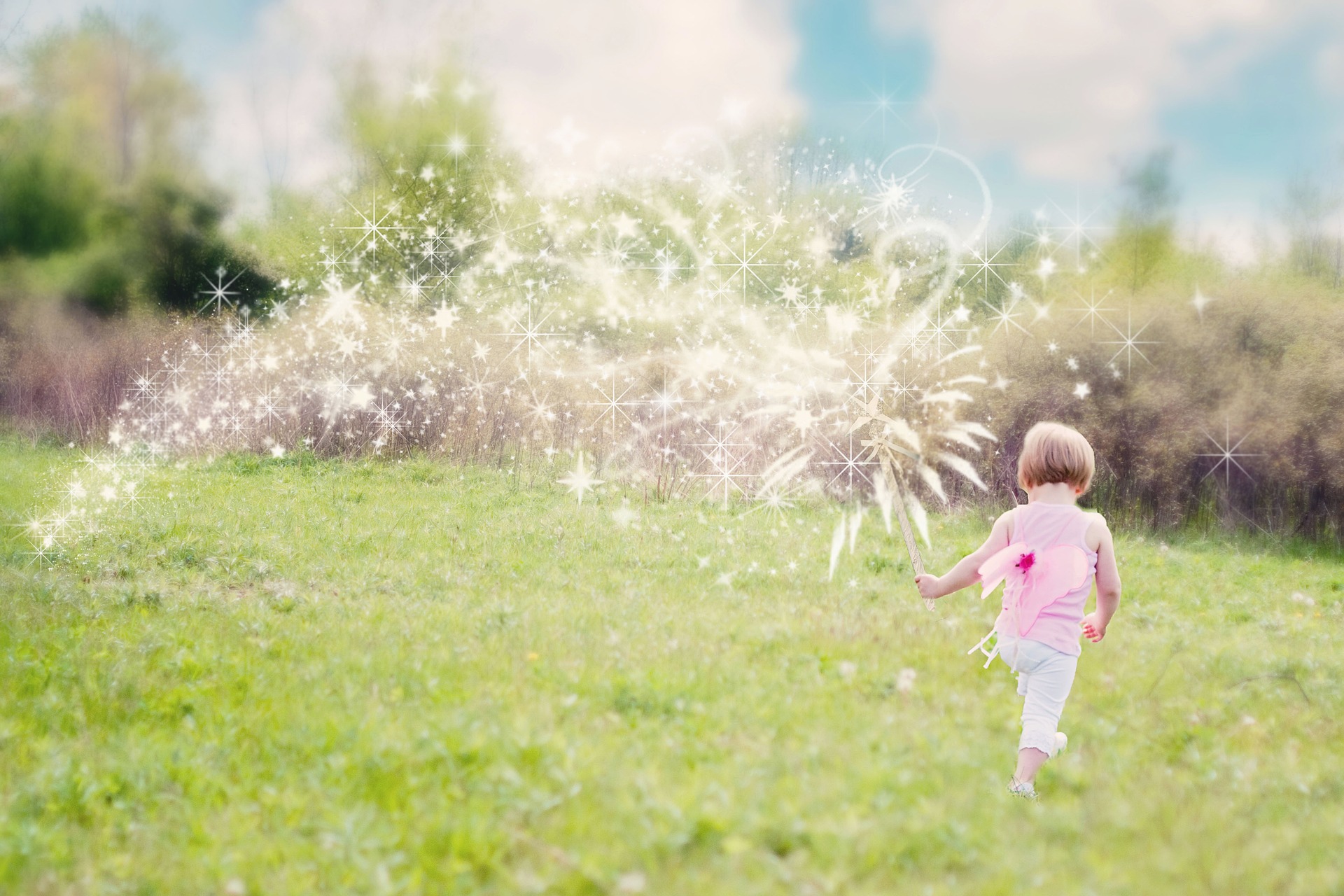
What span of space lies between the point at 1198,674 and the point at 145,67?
2894 centimetres

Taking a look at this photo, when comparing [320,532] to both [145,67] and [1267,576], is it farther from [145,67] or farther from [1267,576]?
[145,67]

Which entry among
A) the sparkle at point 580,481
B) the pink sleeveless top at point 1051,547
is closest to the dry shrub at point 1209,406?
the sparkle at point 580,481

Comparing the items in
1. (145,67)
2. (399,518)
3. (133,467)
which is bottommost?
(133,467)

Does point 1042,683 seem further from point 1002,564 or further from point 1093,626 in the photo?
point 1002,564

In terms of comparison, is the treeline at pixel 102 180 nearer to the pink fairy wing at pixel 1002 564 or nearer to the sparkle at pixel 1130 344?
the sparkle at pixel 1130 344

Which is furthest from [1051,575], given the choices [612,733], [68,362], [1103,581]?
[68,362]

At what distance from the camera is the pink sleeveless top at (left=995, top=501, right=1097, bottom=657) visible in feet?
17.0

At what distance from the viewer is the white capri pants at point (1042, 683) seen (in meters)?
5.05

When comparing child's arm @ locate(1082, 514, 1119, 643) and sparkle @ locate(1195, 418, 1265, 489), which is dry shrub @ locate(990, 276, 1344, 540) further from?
child's arm @ locate(1082, 514, 1119, 643)

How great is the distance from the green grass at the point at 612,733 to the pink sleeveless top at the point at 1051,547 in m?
0.73

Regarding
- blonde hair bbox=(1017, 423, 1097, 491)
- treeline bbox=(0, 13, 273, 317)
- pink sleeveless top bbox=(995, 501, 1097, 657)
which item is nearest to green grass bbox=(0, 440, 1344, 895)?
pink sleeveless top bbox=(995, 501, 1097, 657)

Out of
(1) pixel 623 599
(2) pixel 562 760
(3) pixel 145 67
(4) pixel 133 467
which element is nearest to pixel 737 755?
(2) pixel 562 760

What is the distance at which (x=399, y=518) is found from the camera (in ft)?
43.7

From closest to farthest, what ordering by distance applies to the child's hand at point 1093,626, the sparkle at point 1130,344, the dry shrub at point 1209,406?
the child's hand at point 1093,626 → the dry shrub at point 1209,406 → the sparkle at point 1130,344
